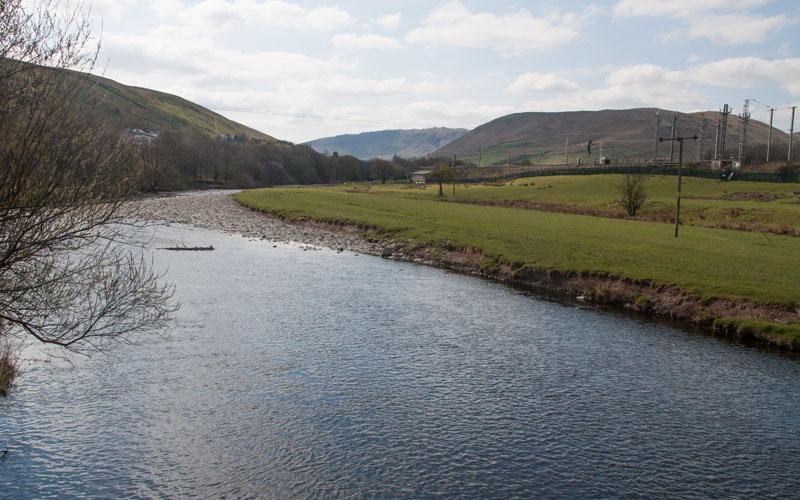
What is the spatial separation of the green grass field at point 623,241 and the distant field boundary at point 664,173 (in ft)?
28.5

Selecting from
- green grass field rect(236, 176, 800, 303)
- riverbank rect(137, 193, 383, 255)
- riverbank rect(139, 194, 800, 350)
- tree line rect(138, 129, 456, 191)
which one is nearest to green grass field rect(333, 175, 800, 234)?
green grass field rect(236, 176, 800, 303)

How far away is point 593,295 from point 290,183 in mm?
166250

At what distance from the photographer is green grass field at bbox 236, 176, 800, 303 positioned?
26953mm

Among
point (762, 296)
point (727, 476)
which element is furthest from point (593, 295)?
point (727, 476)

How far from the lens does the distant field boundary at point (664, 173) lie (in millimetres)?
86375

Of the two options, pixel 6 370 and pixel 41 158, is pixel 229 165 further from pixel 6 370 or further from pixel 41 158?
pixel 41 158

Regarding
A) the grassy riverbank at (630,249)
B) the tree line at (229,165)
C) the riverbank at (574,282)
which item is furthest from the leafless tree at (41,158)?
the tree line at (229,165)

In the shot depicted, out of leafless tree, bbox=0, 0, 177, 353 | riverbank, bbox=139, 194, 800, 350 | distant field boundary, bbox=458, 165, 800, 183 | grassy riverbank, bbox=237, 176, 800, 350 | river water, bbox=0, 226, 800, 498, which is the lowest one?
river water, bbox=0, 226, 800, 498

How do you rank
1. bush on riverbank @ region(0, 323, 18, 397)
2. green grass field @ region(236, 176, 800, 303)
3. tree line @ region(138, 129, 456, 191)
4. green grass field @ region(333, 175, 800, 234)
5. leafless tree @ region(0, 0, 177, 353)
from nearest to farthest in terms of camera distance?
leafless tree @ region(0, 0, 177, 353)
bush on riverbank @ region(0, 323, 18, 397)
green grass field @ region(236, 176, 800, 303)
green grass field @ region(333, 175, 800, 234)
tree line @ region(138, 129, 456, 191)

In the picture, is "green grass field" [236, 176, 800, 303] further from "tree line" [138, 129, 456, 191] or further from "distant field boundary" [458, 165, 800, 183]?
"tree line" [138, 129, 456, 191]

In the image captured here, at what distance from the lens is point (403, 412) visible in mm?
13695

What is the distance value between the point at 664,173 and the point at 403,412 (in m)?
102

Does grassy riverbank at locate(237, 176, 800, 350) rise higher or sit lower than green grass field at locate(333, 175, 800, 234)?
lower

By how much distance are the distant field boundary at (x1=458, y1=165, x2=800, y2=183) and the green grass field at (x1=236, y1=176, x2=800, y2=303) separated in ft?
28.5
